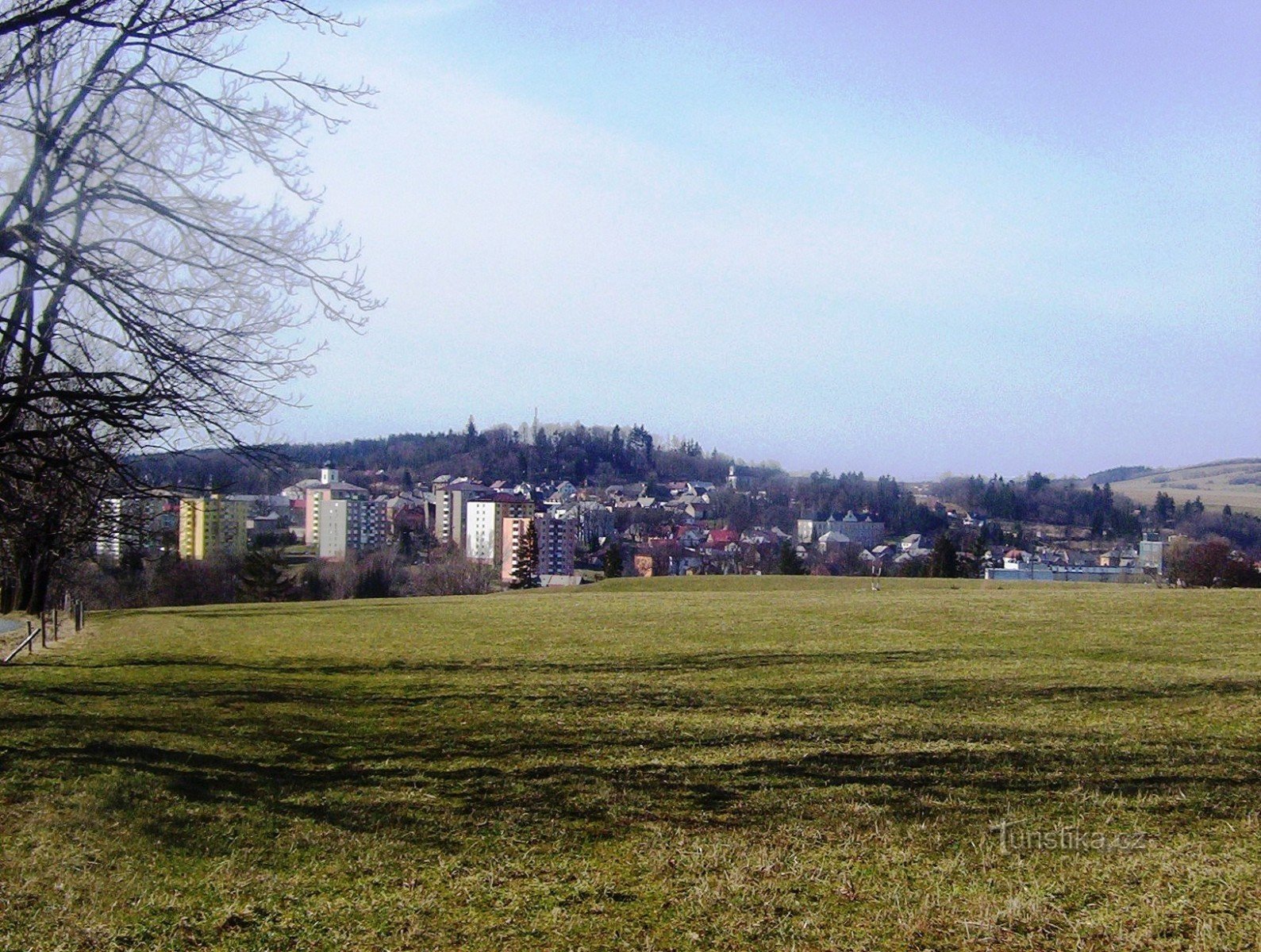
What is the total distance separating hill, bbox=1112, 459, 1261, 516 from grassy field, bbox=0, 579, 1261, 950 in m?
103

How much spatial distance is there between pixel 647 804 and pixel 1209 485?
179323mm

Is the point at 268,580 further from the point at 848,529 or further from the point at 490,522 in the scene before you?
the point at 848,529

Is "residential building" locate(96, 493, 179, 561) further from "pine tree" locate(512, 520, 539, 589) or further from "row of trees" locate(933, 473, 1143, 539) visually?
"row of trees" locate(933, 473, 1143, 539)

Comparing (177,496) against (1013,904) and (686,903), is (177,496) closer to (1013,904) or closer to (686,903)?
(686,903)

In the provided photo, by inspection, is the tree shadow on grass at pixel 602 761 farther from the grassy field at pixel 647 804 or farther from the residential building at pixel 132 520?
the residential building at pixel 132 520

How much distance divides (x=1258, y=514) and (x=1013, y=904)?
343 feet

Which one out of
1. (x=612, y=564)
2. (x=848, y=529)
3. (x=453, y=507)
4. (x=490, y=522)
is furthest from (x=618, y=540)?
(x=612, y=564)

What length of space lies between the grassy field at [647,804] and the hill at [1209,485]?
103 m

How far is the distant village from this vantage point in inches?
2479

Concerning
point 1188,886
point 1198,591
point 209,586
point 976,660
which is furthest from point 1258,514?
point 1188,886

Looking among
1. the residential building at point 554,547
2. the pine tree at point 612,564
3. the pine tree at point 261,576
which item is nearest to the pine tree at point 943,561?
the pine tree at point 612,564

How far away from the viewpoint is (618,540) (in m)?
98.1

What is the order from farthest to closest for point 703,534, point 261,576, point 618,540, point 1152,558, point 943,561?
1. point 703,534
2. point 618,540
3. point 1152,558
4. point 943,561
5. point 261,576

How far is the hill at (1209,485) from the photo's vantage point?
120 metres
